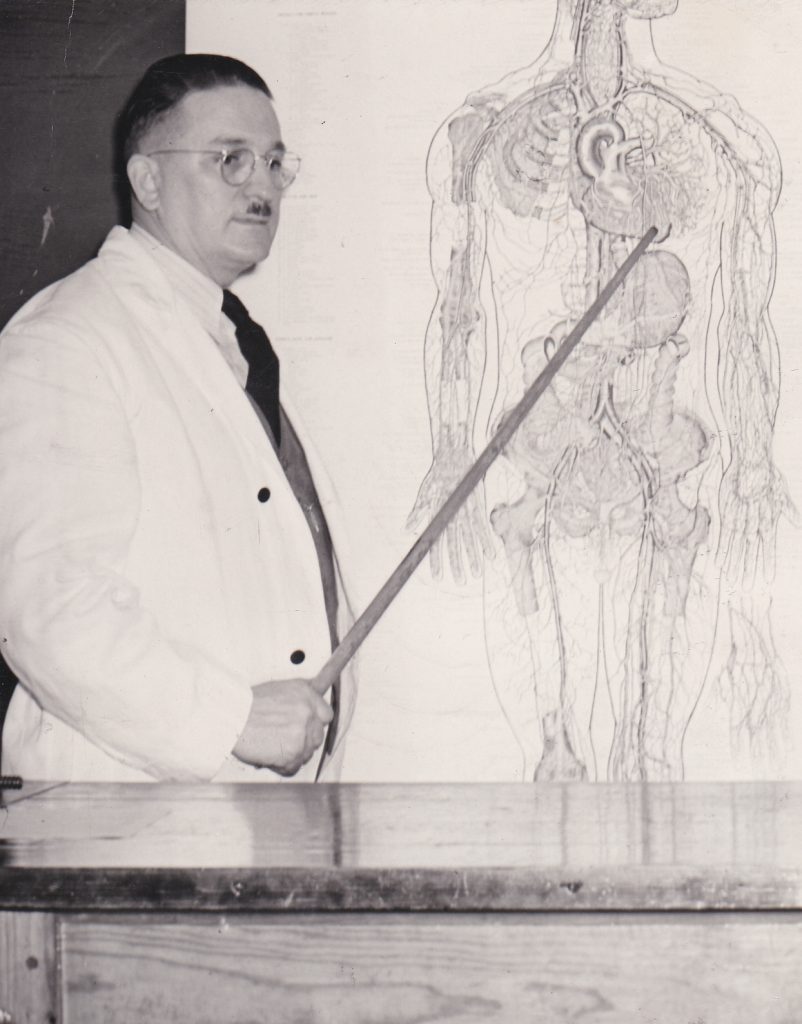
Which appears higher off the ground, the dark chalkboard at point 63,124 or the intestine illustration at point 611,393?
the dark chalkboard at point 63,124

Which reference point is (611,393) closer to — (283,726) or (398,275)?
(398,275)

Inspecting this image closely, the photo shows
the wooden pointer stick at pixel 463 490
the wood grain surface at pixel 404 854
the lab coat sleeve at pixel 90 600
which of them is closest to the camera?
the wood grain surface at pixel 404 854

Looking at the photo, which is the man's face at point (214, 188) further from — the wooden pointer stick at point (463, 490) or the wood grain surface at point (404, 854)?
the wood grain surface at point (404, 854)

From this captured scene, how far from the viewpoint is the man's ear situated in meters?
2.05

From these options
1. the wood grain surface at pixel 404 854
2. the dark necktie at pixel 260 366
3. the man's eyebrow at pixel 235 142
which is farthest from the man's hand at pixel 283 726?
the man's eyebrow at pixel 235 142

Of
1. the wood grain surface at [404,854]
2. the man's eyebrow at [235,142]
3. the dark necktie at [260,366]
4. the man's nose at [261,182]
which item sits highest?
the man's eyebrow at [235,142]

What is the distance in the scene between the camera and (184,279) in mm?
2045

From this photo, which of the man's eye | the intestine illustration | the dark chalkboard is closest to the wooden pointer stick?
the intestine illustration

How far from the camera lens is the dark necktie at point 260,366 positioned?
2.04m

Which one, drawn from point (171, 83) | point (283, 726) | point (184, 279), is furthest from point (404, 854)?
point (171, 83)

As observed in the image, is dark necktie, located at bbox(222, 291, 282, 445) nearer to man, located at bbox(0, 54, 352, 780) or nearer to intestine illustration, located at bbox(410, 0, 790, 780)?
man, located at bbox(0, 54, 352, 780)

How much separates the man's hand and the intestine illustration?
0.28m

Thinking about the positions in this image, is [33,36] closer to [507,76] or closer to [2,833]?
[507,76]

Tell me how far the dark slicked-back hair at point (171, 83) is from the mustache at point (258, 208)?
0.17 meters
